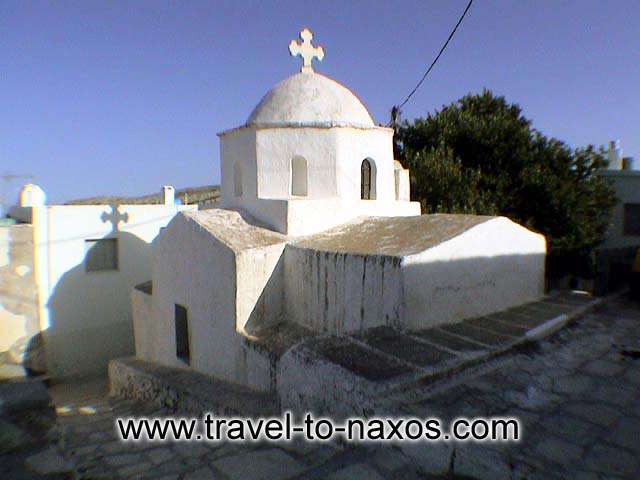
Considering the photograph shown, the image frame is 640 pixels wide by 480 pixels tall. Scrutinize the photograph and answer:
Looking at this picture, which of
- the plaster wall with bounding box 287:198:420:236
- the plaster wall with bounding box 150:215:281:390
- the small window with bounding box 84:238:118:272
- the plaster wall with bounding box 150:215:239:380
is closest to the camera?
the plaster wall with bounding box 150:215:281:390

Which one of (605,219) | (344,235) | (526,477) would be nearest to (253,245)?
(344,235)

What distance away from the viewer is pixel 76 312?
12062mm

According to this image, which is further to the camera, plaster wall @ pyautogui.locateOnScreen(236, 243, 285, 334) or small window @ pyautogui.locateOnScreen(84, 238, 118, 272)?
small window @ pyautogui.locateOnScreen(84, 238, 118, 272)

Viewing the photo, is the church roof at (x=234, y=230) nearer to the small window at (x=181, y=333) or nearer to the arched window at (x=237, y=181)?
the arched window at (x=237, y=181)

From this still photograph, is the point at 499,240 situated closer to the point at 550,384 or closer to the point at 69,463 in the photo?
the point at 550,384

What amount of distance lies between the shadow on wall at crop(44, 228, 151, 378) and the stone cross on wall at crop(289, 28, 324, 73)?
7.06 meters

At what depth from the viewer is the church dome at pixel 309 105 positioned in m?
8.79

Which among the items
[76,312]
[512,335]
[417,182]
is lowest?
[76,312]

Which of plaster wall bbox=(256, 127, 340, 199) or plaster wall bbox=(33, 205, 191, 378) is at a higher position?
plaster wall bbox=(256, 127, 340, 199)

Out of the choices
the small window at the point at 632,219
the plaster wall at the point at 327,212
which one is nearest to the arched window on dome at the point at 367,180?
the plaster wall at the point at 327,212

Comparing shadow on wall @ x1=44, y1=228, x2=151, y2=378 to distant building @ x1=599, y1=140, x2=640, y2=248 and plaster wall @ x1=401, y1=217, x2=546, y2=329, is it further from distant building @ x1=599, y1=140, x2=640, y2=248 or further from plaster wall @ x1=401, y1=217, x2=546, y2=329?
distant building @ x1=599, y1=140, x2=640, y2=248

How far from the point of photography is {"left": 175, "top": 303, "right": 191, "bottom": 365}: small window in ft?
27.4

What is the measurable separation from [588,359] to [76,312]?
11665mm

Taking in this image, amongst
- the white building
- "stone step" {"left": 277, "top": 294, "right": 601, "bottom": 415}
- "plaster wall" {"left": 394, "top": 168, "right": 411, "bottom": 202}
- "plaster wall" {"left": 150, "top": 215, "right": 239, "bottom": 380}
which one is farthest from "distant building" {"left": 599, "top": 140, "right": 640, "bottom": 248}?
the white building
